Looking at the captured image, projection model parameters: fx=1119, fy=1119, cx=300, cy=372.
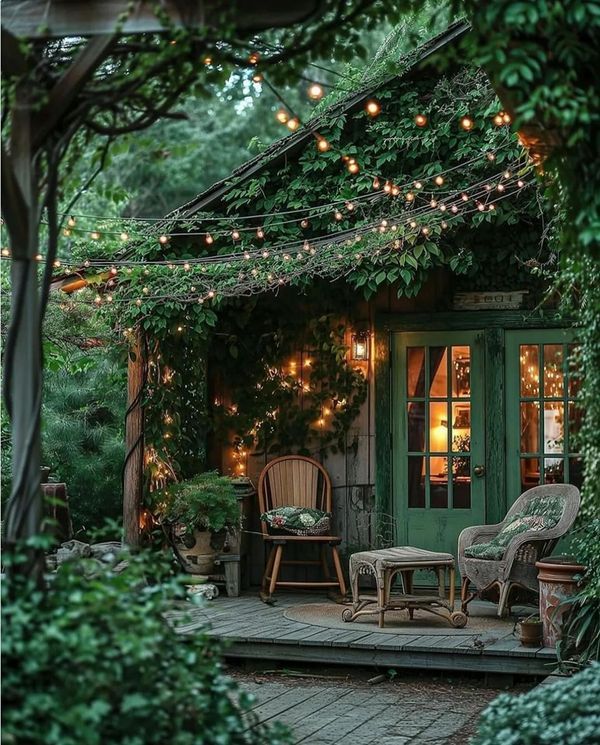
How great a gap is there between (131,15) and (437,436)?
5.65m

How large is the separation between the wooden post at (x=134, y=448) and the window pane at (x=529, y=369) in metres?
2.77

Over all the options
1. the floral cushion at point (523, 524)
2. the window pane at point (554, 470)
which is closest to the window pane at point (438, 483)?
the window pane at point (554, 470)

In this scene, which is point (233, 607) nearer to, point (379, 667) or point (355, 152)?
point (379, 667)

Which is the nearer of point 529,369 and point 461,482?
point 529,369

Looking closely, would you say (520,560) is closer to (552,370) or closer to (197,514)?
(552,370)

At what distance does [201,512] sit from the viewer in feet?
25.5

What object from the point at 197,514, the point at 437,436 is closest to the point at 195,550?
the point at 197,514

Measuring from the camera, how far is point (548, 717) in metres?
3.36

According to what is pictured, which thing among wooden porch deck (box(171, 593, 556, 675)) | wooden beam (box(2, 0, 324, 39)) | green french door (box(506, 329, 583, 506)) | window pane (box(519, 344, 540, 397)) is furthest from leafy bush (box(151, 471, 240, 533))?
wooden beam (box(2, 0, 324, 39))

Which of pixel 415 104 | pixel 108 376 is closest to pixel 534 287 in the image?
pixel 415 104

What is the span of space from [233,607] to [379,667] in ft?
4.98

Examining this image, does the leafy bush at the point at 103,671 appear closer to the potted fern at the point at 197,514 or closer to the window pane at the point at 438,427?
the potted fern at the point at 197,514

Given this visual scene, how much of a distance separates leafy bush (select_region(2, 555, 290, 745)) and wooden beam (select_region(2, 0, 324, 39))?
152cm

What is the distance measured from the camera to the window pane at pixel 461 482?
827cm
